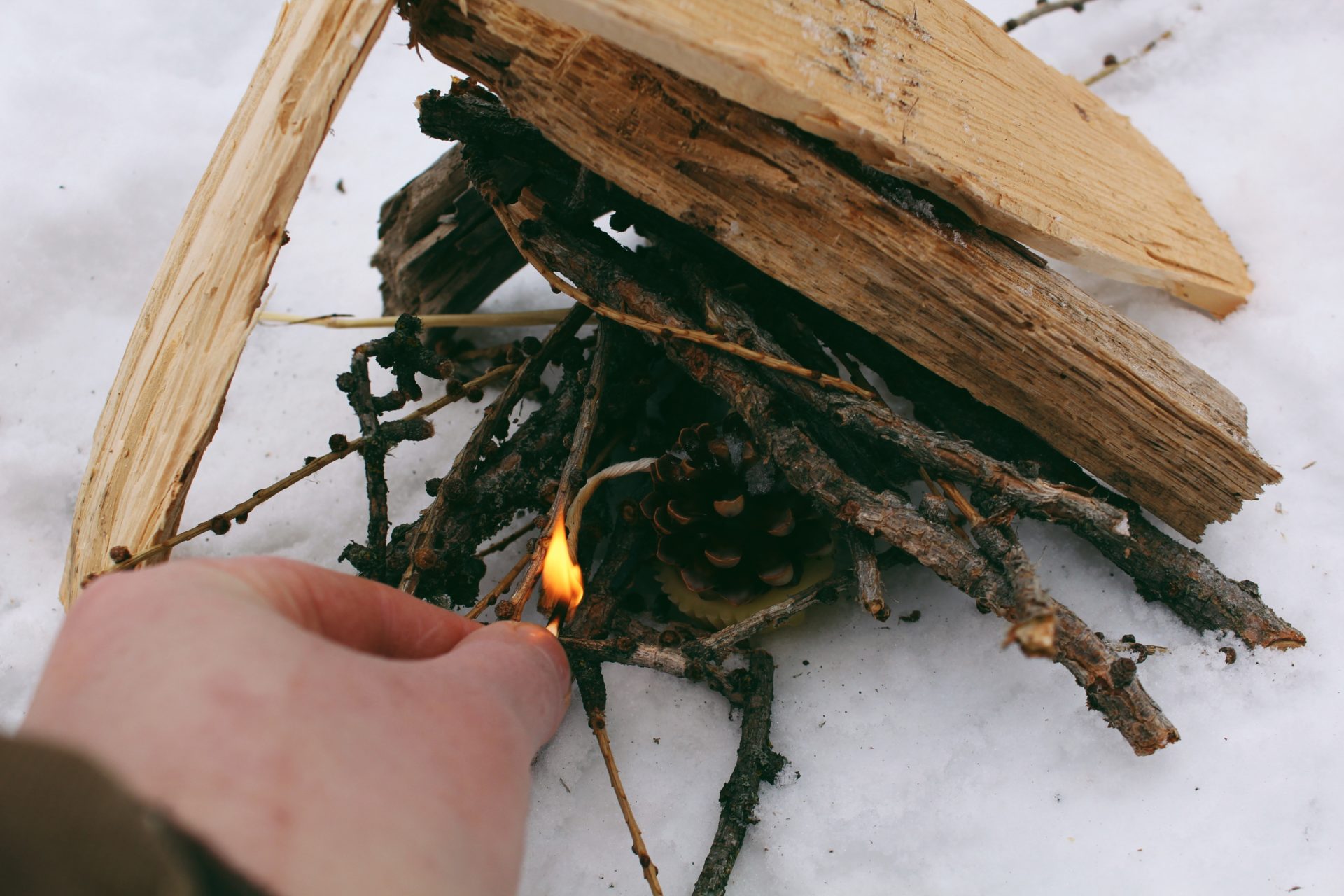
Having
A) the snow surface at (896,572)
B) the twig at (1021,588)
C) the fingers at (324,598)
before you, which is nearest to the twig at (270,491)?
the fingers at (324,598)

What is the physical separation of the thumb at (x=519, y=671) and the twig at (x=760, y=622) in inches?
10.1

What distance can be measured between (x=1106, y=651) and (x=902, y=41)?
0.89 m

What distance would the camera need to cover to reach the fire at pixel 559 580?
1.11 m

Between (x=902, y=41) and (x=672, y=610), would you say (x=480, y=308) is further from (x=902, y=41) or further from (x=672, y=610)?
(x=902, y=41)

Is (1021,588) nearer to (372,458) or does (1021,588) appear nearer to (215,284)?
(372,458)

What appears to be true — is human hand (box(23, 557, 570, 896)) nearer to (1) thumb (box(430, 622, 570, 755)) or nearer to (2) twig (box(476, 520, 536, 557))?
(1) thumb (box(430, 622, 570, 755))

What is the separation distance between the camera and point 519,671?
0.94m

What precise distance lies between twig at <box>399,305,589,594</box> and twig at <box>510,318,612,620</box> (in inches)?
4.0

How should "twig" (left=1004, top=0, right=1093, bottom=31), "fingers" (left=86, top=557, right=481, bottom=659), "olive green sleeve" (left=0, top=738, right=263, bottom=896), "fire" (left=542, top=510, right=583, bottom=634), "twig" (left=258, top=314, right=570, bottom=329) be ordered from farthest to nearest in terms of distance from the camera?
1. "twig" (left=1004, top=0, right=1093, bottom=31)
2. "twig" (left=258, top=314, right=570, bottom=329)
3. "fire" (left=542, top=510, right=583, bottom=634)
4. "fingers" (left=86, top=557, right=481, bottom=659)
5. "olive green sleeve" (left=0, top=738, right=263, bottom=896)

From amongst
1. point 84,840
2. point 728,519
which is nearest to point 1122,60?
point 728,519

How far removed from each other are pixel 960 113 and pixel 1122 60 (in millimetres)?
1343

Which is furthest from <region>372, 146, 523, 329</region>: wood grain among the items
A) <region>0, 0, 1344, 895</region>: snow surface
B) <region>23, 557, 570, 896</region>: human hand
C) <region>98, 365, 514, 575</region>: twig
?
<region>23, 557, 570, 896</region>: human hand

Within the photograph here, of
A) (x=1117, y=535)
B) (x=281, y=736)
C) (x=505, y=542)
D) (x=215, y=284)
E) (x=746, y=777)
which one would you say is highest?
(x=215, y=284)

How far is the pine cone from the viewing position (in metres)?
1.32
